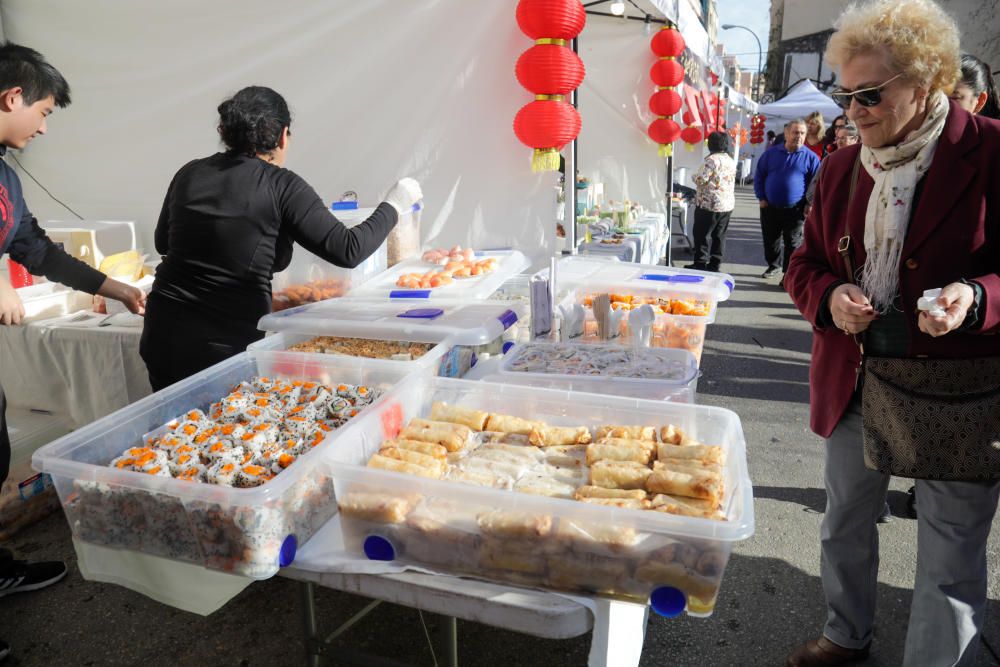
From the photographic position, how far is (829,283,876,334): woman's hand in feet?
5.02

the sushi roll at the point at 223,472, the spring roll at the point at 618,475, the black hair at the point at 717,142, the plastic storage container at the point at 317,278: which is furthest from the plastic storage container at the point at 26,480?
the black hair at the point at 717,142

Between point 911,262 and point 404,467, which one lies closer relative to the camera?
point 404,467

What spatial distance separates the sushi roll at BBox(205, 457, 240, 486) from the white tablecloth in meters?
1.98

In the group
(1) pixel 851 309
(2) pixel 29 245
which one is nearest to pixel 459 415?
(1) pixel 851 309

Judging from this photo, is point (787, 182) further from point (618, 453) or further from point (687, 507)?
point (687, 507)

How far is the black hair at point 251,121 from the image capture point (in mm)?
2123

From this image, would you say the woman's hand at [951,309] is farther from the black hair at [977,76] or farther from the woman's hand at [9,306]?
the woman's hand at [9,306]

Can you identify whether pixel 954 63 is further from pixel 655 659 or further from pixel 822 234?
pixel 655 659

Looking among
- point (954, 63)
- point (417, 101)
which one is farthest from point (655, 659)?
point (417, 101)

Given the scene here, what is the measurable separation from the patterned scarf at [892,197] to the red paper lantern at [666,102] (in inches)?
201

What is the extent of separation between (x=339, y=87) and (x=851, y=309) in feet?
9.48

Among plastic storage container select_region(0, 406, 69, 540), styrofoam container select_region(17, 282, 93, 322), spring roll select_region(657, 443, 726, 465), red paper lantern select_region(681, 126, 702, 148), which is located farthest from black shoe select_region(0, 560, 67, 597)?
red paper lantern select_region(681, 126, 702, 148)

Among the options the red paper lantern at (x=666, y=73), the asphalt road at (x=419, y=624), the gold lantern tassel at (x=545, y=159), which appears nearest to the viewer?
the asphalt road at (x=419, y=624)

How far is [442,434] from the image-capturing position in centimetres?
158
